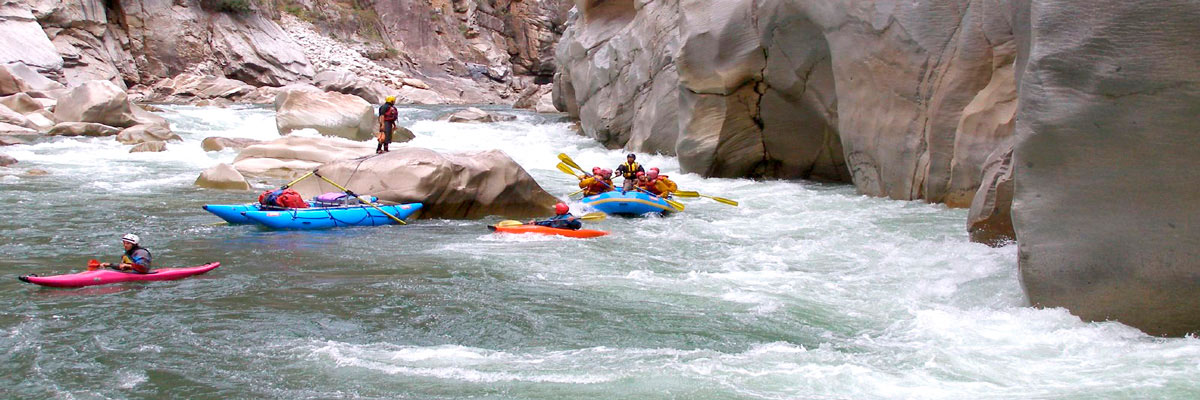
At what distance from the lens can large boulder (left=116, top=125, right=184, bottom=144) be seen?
71.7ft

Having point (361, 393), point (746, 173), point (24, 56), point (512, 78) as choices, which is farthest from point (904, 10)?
point (512, 78)

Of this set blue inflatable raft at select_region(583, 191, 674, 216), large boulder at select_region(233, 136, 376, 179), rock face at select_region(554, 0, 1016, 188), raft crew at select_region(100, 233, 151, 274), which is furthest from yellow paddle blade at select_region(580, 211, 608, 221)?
raft crew at select_region(100, 233, 151, 274)

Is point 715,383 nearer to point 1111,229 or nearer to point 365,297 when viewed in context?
point 1111,229

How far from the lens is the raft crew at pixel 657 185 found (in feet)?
49.5

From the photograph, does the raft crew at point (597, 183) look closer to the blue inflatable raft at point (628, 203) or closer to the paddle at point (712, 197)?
the blue inflatable raft at point (628, 203)

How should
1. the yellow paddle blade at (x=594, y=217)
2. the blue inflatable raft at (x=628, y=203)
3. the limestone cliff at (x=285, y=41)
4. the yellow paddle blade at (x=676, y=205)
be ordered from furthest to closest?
the limestone cliff at (x=285, y=41) → the yellow paddle blade at (x=676, y=205) → the blue inflatable raft at (x=628, y=203) → the yellow paddle blade at (x=594, y=217)

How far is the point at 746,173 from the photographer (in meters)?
19.1

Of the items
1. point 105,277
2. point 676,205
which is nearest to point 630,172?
point 676,205

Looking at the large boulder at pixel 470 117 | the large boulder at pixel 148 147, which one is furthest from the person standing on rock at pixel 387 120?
the large boulder at pixel 470 117

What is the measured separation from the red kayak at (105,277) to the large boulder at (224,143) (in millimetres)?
13153

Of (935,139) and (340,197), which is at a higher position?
(935,139)

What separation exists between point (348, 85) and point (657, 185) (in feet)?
88.7

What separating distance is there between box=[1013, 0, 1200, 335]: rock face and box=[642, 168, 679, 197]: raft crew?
7.94 m

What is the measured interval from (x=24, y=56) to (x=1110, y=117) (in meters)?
31.6
